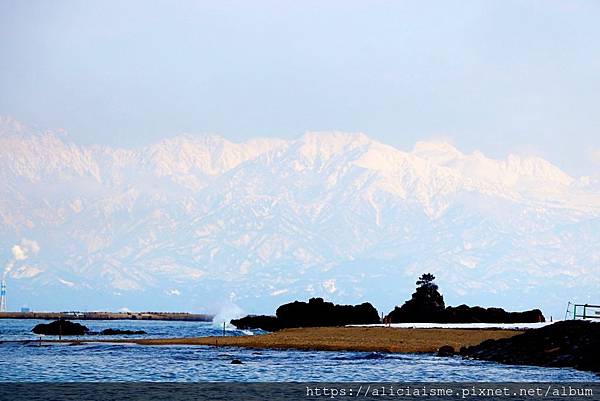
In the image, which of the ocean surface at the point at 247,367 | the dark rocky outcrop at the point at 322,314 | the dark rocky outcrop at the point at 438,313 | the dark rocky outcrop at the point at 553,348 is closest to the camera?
the ocean surface at the point at 247,367

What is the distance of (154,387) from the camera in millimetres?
53156

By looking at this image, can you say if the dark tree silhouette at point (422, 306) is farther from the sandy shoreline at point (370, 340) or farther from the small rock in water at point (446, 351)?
the small rock in water at point (446, 351)

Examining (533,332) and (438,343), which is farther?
(438,343)

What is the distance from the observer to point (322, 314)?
153 metres

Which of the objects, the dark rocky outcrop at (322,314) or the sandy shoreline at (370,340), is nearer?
the sandy shoreline at (370,340)

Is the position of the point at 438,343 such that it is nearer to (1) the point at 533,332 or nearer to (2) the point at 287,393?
(1) the point at 533,332

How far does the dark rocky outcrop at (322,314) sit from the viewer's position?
149250 mm

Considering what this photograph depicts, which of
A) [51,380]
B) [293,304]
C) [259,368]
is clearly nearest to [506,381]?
[259,368]

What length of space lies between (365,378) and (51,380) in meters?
19.8

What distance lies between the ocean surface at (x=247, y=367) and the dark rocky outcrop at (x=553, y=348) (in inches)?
71.5

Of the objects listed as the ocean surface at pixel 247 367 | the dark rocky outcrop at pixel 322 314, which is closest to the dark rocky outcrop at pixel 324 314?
the dark rocky outcrop at pixel 322 314

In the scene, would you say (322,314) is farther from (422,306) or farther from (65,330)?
(65,330)

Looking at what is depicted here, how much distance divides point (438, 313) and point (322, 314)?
71.8 ft

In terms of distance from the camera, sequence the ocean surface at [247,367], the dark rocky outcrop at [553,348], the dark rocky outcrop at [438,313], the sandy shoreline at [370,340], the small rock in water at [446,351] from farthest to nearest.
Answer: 1. the dark rocky outcrop at [438,313]
2. the sandy shoreline at [370,340]
3. the small rock in water at [446,351]
4. the dark rocky outcrop at [553,348]
5. the ocean surface at [247,367]
